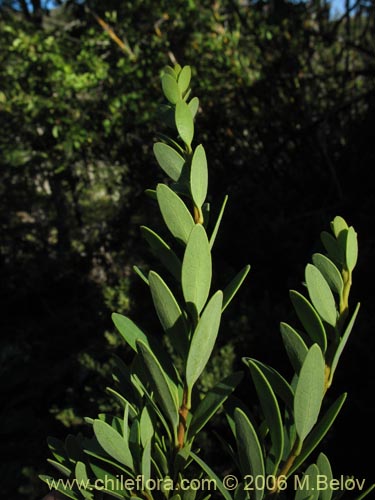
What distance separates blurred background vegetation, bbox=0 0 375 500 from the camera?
2.36 m

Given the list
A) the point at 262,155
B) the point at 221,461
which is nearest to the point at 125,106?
the point at 262,155

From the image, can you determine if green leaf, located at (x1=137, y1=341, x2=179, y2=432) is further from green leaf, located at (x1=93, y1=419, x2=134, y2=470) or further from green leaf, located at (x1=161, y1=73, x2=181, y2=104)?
green leaf, located at (x1=161, y1=73, x2=181, y2=104)

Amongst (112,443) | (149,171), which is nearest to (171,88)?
(112,443)

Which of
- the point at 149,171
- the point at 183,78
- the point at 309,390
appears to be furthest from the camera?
the point at 149,171

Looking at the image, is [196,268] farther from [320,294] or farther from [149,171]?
[149,171]

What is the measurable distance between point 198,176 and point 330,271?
0.15 meters

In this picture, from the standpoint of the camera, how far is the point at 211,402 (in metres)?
0.50

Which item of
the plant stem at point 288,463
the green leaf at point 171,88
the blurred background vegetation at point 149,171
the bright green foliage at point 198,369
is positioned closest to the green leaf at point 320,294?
the bright green foliage at point 198,369

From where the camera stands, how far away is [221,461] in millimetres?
1712

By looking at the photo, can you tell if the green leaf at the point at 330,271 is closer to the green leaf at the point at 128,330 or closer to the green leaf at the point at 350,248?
the green leaf at the point at 350,248

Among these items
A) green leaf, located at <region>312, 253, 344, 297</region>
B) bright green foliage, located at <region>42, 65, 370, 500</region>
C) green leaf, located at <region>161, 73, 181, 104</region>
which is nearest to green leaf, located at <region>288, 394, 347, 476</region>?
bright green foliage, located at <region>42, 65, 370, 500</region>

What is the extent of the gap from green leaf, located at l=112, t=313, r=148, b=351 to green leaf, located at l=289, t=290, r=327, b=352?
0.53 feet

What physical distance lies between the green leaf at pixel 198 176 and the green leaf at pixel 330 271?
12 centimetres

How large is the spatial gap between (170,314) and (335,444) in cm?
132
